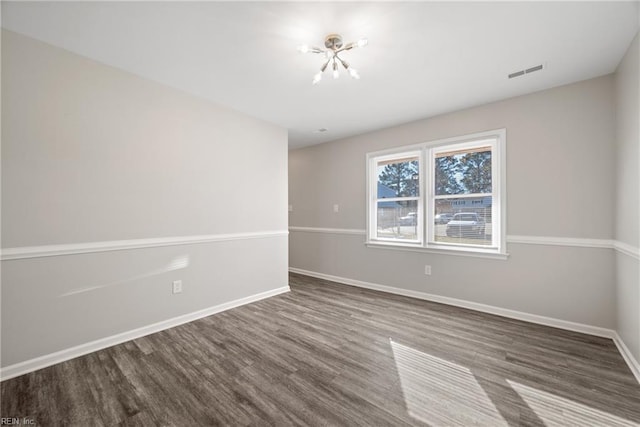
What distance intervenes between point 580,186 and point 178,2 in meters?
3.87

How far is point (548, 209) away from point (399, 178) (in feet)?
6.03

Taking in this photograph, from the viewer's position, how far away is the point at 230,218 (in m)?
3.37

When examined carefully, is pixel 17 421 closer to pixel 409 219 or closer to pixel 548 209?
pixel 409 219

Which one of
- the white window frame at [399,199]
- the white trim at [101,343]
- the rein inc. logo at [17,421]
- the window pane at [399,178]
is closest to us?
the rein inc. logo at [17,421]

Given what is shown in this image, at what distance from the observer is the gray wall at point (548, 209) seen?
256 centimetres

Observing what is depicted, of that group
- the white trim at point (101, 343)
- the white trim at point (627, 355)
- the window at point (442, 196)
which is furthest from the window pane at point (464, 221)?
the white trim at point (101, 343)

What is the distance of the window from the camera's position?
3215mm

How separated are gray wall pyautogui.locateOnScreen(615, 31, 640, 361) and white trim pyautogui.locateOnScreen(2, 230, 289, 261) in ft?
12.6

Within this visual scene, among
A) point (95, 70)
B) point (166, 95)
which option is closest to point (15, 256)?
point (95, 70)

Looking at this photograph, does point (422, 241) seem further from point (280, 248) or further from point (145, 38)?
point (145, 38)

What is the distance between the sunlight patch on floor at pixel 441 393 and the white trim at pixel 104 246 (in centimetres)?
239

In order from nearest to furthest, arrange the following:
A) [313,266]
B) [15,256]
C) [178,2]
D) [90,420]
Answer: [90,420], [178,2], [15,256], [313,266]

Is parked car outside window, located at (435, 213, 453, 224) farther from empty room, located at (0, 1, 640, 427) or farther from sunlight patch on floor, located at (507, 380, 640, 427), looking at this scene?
sunlight patch on floor, located at (507, 380, 640, 427)

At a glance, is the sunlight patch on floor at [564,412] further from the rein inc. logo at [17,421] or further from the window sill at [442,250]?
the rein inc. logo at [17,421]
